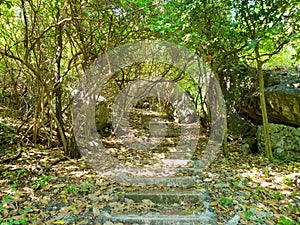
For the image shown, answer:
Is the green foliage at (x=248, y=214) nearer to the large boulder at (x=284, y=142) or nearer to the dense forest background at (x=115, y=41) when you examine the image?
the dense forest background at (x=115, y=41)

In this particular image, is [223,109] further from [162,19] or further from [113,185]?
[113,185]

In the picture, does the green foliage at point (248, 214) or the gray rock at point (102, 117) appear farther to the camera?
the gray rock at point (102, 117)

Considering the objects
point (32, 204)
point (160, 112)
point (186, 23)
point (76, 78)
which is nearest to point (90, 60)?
point (76, 78)

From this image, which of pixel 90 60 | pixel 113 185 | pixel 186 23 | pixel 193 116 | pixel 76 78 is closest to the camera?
pixel 113 185

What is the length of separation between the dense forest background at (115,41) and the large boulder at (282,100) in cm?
2

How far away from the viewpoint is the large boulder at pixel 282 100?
15.1 ft

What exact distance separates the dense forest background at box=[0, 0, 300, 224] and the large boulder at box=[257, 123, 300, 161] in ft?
0.09

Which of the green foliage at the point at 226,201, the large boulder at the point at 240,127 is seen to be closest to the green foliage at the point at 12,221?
the green foliage at the point at 226,201

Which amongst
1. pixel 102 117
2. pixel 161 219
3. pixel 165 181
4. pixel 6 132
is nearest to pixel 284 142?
pixel 165 181

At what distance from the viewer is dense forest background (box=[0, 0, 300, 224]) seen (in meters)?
3.70

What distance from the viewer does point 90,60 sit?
4270 millimetres

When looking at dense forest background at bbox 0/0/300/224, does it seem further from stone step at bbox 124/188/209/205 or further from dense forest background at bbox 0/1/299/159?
stone step at bbox 124/188/209/205

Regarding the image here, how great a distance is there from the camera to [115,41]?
433cm

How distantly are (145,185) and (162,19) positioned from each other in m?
2.58
